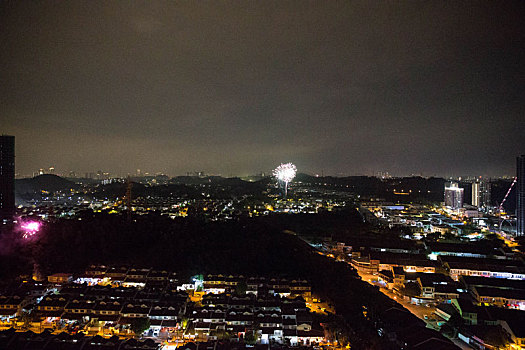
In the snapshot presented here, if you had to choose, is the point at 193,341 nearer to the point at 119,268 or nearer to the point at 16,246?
the point at 119,268

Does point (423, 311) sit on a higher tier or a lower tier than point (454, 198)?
lower

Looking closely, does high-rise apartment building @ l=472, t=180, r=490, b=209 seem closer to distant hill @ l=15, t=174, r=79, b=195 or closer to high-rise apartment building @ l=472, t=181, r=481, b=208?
high-rise apartment building @ l=472, t=181, r=481, b=208

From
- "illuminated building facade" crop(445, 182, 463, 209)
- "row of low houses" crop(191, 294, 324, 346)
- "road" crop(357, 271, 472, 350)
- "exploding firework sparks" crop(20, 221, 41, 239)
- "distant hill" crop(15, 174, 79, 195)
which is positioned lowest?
"road" crop(357, 271, 472, 350)

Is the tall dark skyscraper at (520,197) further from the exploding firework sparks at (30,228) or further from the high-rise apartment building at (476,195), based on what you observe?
the exploding firework sparks at (30,228)

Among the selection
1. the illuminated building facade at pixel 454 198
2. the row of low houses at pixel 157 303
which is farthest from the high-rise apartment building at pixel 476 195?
the row of low houses at pixel 157 303

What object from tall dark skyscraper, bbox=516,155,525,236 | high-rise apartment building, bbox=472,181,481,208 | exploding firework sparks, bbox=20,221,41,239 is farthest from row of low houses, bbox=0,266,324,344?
high-rise apartment building, bbox=472,181,481,208

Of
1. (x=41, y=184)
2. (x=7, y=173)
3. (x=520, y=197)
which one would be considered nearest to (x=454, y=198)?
(x=520, y=197)

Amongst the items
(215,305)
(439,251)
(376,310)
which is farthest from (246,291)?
(439,251)

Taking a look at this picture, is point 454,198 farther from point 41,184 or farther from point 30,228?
point 41,184
